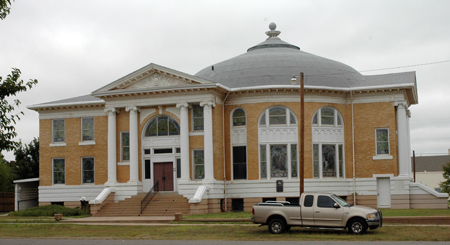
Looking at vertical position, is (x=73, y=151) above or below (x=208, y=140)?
below

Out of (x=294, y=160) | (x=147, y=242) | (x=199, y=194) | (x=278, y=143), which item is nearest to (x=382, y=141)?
(x=294, y=160)

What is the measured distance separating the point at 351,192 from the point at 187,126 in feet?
37.7

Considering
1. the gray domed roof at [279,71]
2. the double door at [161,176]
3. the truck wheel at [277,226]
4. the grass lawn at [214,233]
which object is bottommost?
the grass lawn at [214,233]

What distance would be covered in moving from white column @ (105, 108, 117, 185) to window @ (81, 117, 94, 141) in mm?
3448

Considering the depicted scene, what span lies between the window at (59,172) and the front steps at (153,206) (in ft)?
22.0

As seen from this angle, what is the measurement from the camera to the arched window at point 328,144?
3666 cm

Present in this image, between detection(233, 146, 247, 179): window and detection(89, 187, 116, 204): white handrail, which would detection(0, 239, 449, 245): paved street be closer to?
detection(89, 187, 116, 204): white handrail

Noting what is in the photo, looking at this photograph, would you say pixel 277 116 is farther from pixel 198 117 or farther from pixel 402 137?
pixel 402 137

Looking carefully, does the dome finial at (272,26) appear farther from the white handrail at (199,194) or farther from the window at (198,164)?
the white handrail at (199,194)

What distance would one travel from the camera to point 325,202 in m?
21.1

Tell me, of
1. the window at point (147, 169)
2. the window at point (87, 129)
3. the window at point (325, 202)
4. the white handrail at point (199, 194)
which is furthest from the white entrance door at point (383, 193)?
the window at point (87, 129)

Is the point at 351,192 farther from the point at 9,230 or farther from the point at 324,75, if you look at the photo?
the point at 9,230

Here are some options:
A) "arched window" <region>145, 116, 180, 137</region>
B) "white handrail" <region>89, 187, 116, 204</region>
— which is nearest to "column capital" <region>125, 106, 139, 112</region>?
"arched window" <region>145, 116, 180, 137</region>

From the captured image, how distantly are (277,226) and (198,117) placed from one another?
15.9 metres
